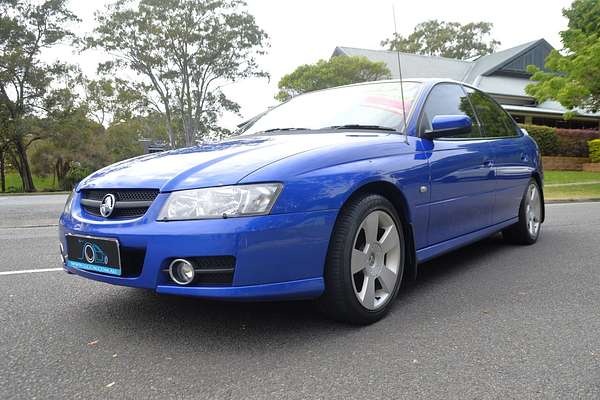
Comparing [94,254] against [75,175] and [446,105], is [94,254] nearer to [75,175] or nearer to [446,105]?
[446,105]

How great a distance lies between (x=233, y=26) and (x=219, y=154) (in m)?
28.2

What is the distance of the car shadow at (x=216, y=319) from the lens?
255 cm

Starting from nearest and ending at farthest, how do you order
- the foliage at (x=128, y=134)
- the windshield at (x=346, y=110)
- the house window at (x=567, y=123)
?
the windshield at (x=346, y=110) < the house window at (x=567, y=123) < the foliage at (x=128, y=134)

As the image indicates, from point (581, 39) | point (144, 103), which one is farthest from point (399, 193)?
point (144, 103)

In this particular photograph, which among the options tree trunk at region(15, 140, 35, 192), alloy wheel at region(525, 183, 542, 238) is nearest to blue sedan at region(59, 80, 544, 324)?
alloy wheel at region(525, 183, 542, 238)

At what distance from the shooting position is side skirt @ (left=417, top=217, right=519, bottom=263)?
317cm

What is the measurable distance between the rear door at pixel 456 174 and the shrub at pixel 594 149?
74.9 feet

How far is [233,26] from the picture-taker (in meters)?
29.0

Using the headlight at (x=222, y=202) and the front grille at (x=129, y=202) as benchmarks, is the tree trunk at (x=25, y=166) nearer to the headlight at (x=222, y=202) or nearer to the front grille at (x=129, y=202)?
the front grille at (x=129, y=202)

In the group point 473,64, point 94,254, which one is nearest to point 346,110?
point 94,254

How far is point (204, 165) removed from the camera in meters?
2.54

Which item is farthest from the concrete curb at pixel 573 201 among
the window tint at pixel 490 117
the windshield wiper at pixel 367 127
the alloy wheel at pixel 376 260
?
the alloy wheel at pixel 376 260

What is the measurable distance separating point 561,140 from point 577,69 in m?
9.92

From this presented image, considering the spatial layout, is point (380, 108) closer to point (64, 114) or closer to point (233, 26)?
point (233, 26)
